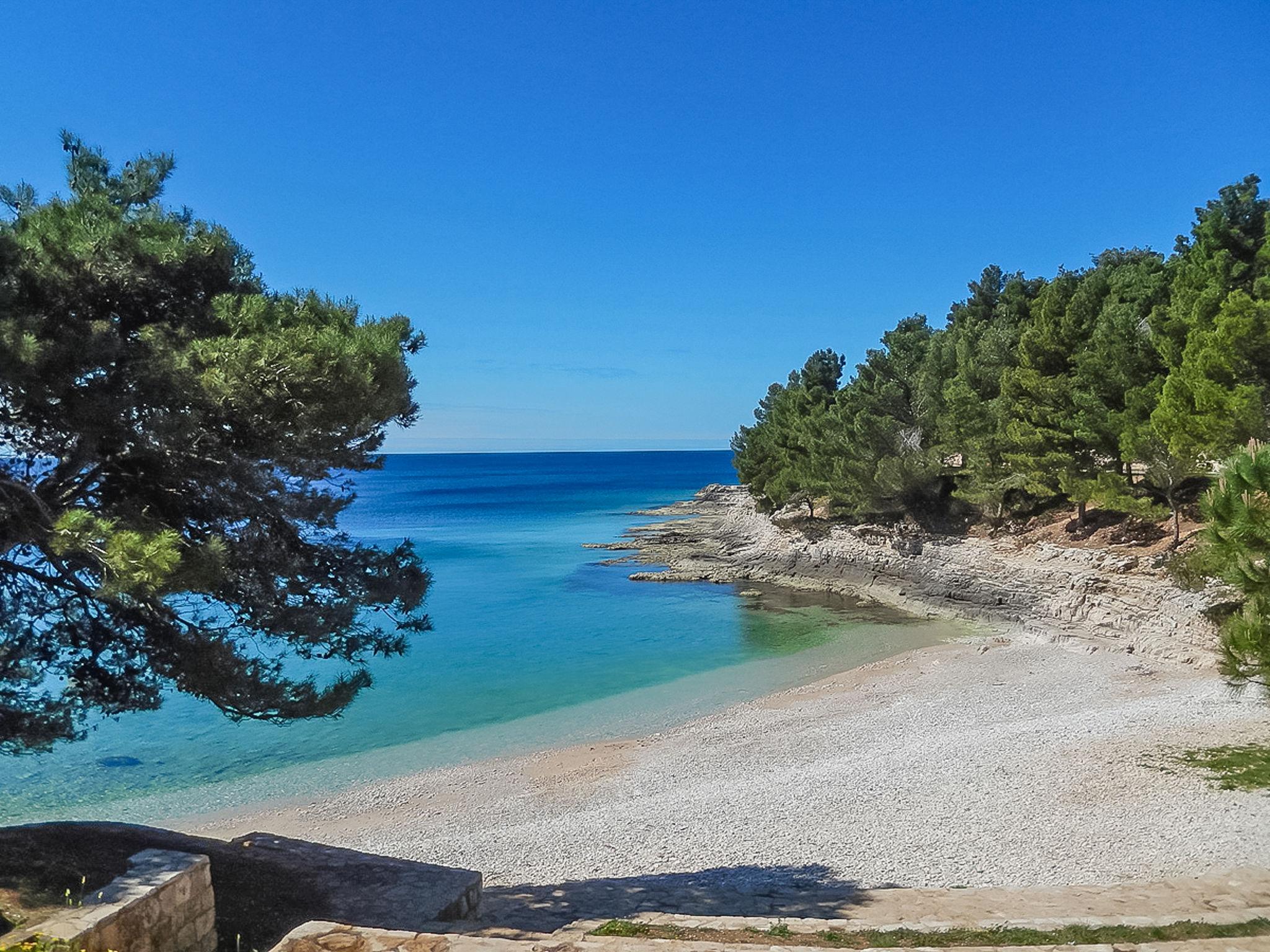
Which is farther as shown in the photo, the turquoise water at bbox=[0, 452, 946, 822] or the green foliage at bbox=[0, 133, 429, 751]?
the turquoise water at bbox=[0, 452, 946, 822]

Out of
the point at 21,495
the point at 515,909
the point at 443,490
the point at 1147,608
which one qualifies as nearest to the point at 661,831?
the point at 515,909

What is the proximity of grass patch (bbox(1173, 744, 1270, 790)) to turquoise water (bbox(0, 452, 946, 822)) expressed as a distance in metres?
9.85

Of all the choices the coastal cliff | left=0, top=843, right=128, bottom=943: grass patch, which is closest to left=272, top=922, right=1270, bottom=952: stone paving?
left=0, top=843, right=128, bottom=943: grass patch

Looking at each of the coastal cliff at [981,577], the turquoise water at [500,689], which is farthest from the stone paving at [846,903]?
the coastal cliff at [981,577]

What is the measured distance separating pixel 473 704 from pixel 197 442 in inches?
587

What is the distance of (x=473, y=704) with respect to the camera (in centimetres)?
2048

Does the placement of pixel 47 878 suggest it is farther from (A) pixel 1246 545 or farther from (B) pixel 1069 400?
(B) pixel 1069 400

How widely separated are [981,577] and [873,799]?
17730mm

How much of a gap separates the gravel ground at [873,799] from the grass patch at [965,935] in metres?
2.52

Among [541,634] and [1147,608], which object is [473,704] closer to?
[541,634]

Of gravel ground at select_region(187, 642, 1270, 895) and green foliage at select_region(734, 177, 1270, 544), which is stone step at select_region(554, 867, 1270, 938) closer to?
gravel ground at select_region(187, 642, 1270, 895)

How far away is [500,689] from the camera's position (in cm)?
2183

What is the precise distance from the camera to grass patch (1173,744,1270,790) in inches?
448

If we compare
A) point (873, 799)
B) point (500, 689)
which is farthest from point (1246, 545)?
point (500, 689)
